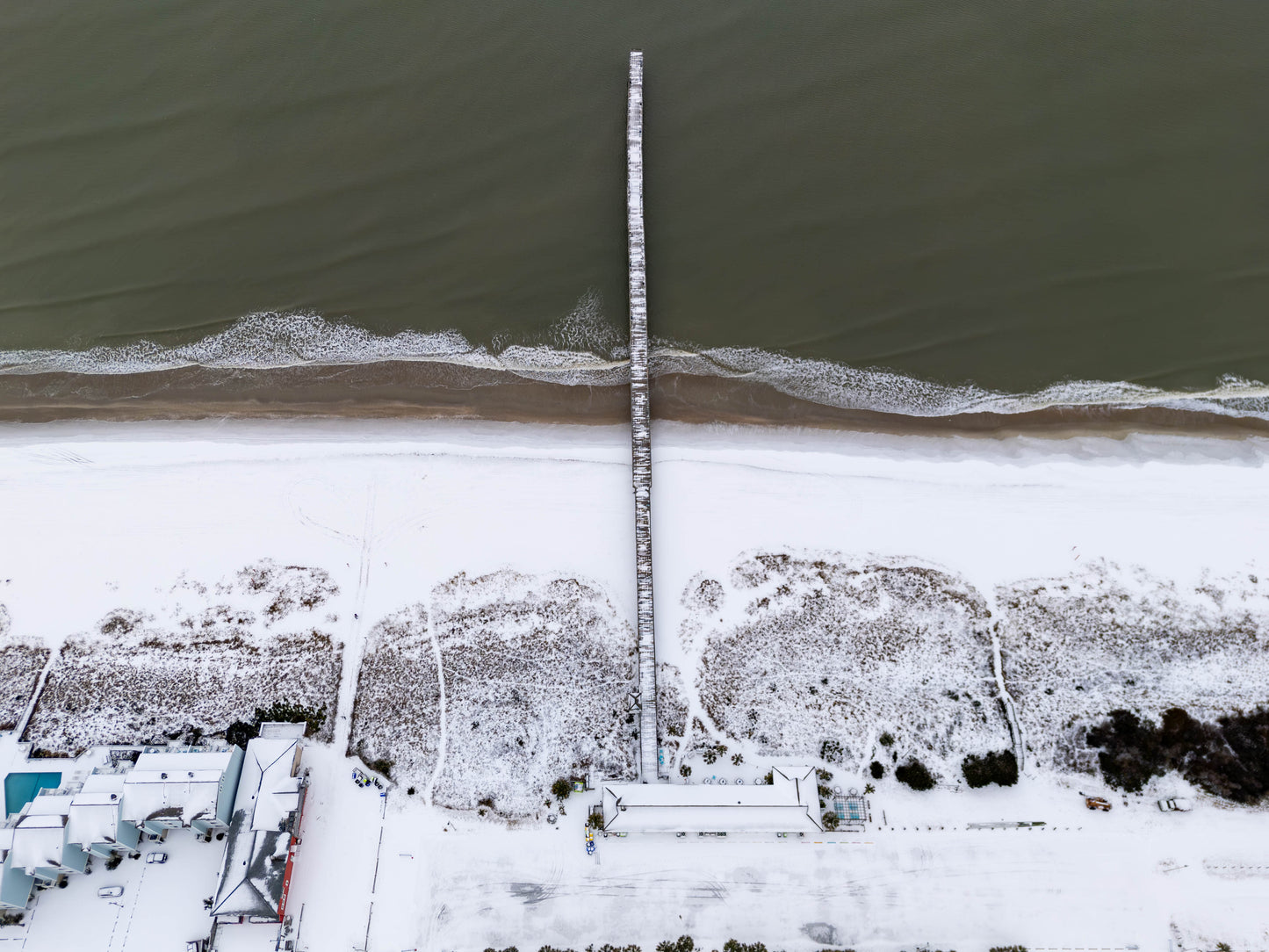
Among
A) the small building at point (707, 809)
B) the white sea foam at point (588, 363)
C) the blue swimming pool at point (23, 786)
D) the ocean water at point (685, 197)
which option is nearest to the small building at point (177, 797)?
the blue swimming pool at point (23, 786)

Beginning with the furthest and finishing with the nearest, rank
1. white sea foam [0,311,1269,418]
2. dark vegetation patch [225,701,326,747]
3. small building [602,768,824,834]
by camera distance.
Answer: white sea foam [0,311,1269,418]
dark vegetation patch [225,701,326,747]
small building [602,768,824,834]

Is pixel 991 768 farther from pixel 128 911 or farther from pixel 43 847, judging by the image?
pixel 43 847

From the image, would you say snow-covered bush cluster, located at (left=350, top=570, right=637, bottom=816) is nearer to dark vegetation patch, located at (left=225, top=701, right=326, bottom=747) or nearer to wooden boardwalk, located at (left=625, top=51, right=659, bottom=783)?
wooden boardwalk, located at (left=625, top=51, right=659, bottom=783)

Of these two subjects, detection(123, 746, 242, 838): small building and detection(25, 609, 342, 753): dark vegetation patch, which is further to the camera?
detection(25, 609, 342, 753): dark vegetation patch

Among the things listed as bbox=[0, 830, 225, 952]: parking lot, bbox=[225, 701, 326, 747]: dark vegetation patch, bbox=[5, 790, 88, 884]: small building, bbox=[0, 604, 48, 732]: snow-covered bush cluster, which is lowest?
bbox=[0, 830, 225, 952]: parking lot

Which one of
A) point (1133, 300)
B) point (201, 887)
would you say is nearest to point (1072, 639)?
point (1133, 300)

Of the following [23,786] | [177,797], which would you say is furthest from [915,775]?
[23,786]

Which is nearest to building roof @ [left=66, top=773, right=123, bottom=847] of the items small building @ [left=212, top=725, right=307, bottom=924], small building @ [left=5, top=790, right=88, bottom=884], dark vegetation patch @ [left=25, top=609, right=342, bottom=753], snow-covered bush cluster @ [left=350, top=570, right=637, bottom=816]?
small building @ [left=5, top=790, right=88, bottom=884]
